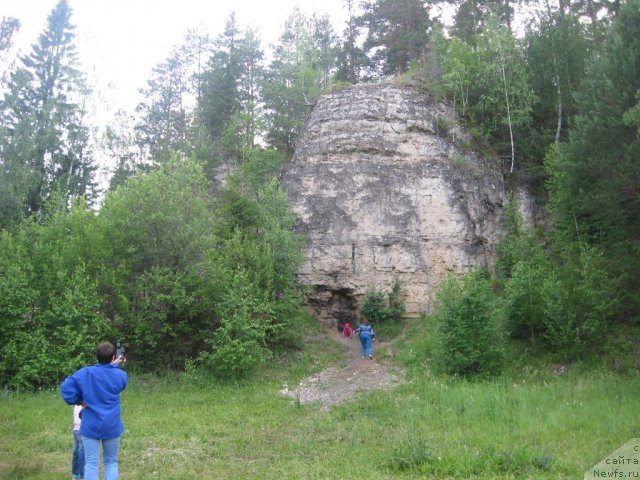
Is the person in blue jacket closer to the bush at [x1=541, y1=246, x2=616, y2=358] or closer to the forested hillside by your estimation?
the forested hillside

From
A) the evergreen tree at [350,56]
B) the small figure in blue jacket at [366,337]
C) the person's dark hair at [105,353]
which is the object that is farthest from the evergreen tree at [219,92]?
the person's dark hair at [105,353]

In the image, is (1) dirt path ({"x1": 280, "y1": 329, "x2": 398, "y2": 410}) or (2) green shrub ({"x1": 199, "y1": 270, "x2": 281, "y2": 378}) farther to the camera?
(2) green shrub ({"x1": 199, "y1": 270, "x2": 281, "y2": 378})

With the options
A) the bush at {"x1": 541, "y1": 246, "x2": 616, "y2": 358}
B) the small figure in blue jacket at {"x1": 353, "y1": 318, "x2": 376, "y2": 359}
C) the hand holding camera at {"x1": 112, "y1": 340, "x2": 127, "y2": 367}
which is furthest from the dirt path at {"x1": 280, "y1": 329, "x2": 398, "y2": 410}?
the hand holding camera at {"x1": 112, "y1": 340, "x2": 127, "y2": 367}

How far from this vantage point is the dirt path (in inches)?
547

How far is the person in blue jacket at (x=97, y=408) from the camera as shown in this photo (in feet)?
17.5

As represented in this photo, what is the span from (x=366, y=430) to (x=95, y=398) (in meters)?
5.86

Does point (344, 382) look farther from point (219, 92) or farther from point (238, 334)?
point (219, 92)

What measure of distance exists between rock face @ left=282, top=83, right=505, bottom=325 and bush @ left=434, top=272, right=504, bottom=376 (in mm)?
8835

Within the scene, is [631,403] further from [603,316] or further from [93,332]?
[93,332]

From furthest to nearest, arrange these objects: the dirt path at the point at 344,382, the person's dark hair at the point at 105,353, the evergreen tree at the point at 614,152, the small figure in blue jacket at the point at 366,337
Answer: the small figure in blue jacket at the point at 366,337
the dirt path at the point at 344,382
the evergreen tree at the point at 614,152
the person's dark hair at the point at 105,353

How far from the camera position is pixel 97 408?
5.34 meters

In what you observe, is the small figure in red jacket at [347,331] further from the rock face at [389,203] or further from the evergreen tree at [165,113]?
the evergreen tree at [165,113]

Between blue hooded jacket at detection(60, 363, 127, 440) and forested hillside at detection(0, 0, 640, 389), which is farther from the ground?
forested hillside at detection(0, 0, 640, 389)

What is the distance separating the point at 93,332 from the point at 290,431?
8.83 m
